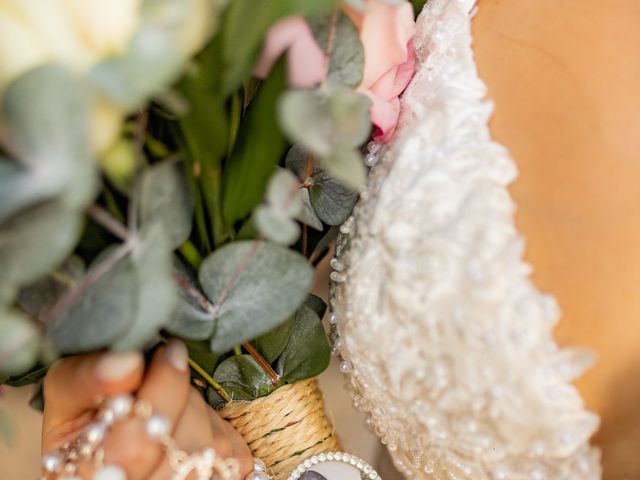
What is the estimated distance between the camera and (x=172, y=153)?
0.58 metres

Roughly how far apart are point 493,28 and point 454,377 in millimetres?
351

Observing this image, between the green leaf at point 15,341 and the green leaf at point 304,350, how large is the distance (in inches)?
14.8

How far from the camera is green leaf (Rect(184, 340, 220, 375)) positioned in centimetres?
69

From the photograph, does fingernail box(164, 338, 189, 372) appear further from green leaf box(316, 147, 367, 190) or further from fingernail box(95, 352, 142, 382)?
green leaf box(316, 147, 367, 190)

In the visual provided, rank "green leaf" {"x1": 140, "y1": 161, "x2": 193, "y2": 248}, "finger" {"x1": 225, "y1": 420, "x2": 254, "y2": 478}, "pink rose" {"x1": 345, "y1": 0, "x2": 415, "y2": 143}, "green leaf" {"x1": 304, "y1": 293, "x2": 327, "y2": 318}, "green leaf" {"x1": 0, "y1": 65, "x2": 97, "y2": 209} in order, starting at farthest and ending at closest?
1. "green leaf" {"x1": 304, "y1": 293, "x2": 327, "y2": 318}
2. "finger" {"x1": 225, "y1": 420, "x2": 254, "y2": 478}
3. "pink rose" {"x1": 345, "y1": 0, "x2": 415, "y2": 143}
4. "green leaf" {"x1": 140, "y1": 161, "x2": 193, "y2": 248}
5. "green leaf" {"x1": 0, "y1": 65, "x2": 97, "y2": 209}

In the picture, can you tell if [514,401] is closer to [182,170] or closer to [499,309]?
[499,309]

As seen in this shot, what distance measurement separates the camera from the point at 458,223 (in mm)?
597

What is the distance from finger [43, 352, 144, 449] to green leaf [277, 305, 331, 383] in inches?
8.7

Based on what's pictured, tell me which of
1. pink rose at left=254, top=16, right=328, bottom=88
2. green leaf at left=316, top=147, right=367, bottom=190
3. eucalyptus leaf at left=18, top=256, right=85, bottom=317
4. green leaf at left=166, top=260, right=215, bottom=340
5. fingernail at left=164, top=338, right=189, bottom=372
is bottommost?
fingernail at left=164, top=338, right=189, bottom=372

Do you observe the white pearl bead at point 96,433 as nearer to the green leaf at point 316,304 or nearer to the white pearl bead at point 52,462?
the white pearl bead at point 52,462

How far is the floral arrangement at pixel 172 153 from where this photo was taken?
438 millimetres

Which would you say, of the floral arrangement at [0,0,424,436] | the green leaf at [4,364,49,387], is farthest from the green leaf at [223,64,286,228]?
the green leaf at [4,364,49,387]

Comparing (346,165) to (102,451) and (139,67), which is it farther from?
(102,451)

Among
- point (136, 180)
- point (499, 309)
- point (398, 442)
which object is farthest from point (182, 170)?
point (398, 442)
